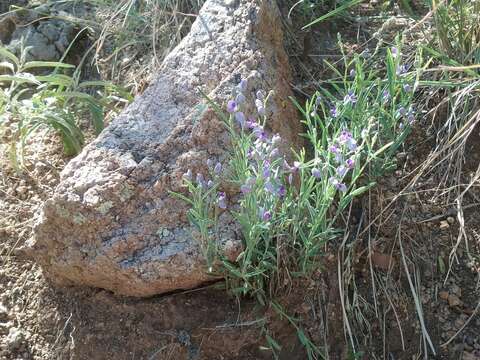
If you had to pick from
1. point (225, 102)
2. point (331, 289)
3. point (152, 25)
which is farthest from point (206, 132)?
point (152, 25)

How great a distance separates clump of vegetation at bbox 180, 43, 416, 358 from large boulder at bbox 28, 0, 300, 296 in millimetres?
77

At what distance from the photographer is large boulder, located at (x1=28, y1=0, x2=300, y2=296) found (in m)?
1.92

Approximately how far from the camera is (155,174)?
1992mm

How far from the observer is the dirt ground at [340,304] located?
195cm

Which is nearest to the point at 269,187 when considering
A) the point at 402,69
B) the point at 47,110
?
the point at 402,69

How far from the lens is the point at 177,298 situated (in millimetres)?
1975

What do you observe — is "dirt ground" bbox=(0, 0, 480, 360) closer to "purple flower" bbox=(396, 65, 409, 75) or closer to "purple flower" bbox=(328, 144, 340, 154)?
"purple flower" bbox=(396, 65, 409, 75)

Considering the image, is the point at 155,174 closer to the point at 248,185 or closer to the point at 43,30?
the point at 248,185

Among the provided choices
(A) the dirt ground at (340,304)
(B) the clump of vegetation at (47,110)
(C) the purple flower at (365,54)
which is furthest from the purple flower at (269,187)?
(B) the clump of vegetation at (47,110)

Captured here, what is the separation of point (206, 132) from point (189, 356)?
624 mm

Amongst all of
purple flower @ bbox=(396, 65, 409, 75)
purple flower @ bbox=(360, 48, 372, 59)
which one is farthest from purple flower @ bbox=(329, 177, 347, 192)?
purple flower @ bbox=(360, 48, 372, 59)

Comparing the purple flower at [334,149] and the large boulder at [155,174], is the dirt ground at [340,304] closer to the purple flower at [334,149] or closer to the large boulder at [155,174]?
the large boulder at [155,174]

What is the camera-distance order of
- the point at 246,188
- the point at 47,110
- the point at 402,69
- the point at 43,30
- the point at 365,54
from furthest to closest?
the point at 43,30 → the point at 47,110 → the point at 365,54 → the point at 402,69 → the point at 246,188

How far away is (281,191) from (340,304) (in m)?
0.46
